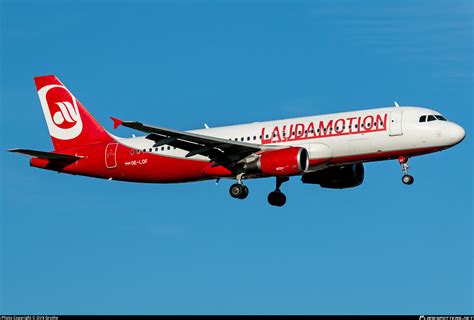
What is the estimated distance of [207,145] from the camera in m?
59.9

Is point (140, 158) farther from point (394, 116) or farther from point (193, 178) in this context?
point (394, 116)

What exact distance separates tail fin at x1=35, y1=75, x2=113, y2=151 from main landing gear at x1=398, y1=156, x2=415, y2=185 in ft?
59.3

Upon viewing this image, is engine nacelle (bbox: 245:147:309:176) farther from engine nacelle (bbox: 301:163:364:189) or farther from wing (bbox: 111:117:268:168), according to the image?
engine nacelle (bbox: 301:163:364:189)

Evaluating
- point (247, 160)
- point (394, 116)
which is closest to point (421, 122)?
point (394, 116)

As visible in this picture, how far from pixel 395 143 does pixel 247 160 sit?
8.23 meters

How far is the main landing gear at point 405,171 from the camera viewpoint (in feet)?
192

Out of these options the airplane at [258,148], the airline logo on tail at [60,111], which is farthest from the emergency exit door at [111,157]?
the airline logo on tail at [60,111]

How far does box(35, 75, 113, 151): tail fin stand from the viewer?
67250 mm

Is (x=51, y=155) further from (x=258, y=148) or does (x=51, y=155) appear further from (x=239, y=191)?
(x=258, y=148)

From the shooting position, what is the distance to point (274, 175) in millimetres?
59219

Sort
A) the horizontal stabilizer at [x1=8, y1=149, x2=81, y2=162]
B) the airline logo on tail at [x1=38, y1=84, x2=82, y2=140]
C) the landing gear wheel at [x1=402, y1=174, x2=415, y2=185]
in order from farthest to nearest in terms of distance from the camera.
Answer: the airline logo on tail at [x1=38, y1=84, x2=82, y2=140] < the horizontal stabilizer at [x1=8, y1=149, x2=81, y2=162] < the landing gear wheel at [x1=402, y1=174, x2=415, y2=185]

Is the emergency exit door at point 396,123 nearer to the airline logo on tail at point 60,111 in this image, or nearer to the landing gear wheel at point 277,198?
the landing gear wheel at point 277,198

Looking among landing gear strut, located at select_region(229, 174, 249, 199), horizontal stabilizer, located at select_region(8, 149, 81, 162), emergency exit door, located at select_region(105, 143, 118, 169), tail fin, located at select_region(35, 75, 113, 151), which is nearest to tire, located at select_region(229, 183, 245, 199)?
landing gear strut, located at select_region(229, 174, 249, 199)

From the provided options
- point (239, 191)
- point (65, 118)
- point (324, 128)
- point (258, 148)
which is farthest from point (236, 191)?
point (65, 118)
